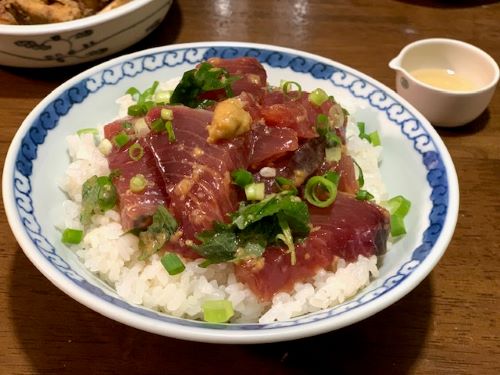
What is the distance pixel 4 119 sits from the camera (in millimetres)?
2895

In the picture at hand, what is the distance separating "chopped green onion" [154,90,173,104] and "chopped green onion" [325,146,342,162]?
0.71 metres

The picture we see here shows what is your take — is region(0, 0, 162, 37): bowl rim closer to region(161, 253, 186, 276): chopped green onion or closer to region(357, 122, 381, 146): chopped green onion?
region(357, 122, 381, 146): chopped green onion

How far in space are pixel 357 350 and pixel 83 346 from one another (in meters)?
0.97

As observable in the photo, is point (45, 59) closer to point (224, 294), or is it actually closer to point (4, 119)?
point (4, 119)

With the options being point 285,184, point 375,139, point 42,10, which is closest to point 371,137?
point 375,139

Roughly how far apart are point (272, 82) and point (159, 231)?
1.16 m

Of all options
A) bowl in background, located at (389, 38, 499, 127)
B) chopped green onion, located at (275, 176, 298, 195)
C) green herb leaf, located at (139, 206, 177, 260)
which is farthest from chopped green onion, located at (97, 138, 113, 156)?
bowl in background, located at (389, 38, 499, 127)

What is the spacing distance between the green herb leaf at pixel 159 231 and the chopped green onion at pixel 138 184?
11cm

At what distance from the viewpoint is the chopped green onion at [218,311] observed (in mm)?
1726

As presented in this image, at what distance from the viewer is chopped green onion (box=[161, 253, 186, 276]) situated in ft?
5.84

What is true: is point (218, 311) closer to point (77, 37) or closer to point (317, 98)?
point (317, 98)

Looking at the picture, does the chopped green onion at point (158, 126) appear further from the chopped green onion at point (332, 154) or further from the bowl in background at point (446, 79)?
the bowl in background at point (446, 79)

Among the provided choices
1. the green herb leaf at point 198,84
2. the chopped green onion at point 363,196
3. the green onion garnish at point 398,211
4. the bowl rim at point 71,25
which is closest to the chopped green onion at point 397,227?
the green onion garnish at point 398,211

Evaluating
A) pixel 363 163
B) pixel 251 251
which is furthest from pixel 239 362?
pixel 363 163
